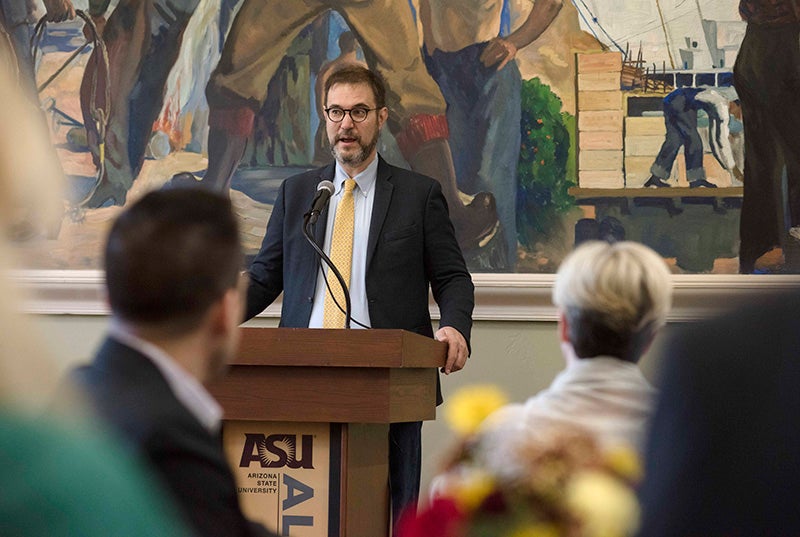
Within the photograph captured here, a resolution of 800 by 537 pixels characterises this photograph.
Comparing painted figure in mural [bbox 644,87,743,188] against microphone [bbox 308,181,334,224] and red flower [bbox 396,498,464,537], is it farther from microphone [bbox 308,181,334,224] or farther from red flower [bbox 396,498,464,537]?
red flower [bbox 396,498,464,537]

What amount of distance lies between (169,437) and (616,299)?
754 mm

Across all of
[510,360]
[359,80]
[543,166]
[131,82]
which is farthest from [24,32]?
[510,360]

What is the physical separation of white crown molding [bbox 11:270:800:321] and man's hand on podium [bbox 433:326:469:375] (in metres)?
2.11

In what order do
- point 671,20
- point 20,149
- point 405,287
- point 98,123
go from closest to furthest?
point 20,149
point 405,287
point 671,20
point 98,123

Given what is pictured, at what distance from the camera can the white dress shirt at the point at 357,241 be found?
4.74 m

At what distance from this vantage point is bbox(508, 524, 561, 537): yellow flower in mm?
1424

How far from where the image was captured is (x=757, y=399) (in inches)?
A: 47.1

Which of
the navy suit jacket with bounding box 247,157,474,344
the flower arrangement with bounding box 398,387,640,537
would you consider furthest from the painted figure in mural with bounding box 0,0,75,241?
the flower arrangement with bounding box 398,387,640,537

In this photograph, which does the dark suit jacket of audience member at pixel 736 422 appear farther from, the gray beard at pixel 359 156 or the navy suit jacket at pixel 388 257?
the gray beard at pixel 359 156

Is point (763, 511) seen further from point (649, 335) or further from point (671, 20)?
point (671, 20)

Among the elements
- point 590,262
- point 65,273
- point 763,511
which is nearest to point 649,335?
point 590,262

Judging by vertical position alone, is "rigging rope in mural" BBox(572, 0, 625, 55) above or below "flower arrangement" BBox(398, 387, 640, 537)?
above

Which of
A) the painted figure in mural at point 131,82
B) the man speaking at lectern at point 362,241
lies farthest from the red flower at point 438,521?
the painted figure in mural at point 131,82

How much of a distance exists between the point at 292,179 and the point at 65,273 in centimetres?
Answer: 242
